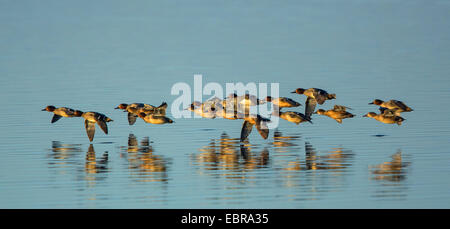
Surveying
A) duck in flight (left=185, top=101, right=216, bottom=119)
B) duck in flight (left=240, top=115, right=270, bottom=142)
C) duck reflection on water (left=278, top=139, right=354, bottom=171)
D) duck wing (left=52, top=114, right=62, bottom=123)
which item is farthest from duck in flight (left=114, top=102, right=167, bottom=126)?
duck reflection on water (left=278, top=139, right=354, bottom=171)

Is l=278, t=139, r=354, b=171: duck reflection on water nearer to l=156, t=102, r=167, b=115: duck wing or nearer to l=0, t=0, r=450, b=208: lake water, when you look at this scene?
l=0, t=0, r=450, b=208: lake water

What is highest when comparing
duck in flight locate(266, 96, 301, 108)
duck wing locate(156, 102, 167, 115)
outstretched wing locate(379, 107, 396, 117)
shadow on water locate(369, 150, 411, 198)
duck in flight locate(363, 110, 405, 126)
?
duck in flight locate(266, 96, 301, 108)

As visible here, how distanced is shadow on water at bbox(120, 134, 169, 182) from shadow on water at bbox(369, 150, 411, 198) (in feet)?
16.5

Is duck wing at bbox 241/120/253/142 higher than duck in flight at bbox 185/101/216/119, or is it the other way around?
duck in flight at bbox 185/101/216/119

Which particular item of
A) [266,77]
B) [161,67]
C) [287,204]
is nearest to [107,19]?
[161,67]

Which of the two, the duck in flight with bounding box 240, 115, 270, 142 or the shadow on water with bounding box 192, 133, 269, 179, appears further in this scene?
the duck in flight with bounding box 240, 115, 270, 142

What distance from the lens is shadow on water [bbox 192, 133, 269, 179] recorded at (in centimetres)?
2271

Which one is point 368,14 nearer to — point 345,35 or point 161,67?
point 345,35

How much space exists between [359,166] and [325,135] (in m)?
5.07

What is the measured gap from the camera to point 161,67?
1812 inches

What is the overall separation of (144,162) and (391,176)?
6423mm

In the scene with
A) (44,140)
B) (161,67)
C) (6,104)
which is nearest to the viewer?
(44,140)

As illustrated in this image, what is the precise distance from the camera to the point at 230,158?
24219 millimetres

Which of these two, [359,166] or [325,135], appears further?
[325,135]
